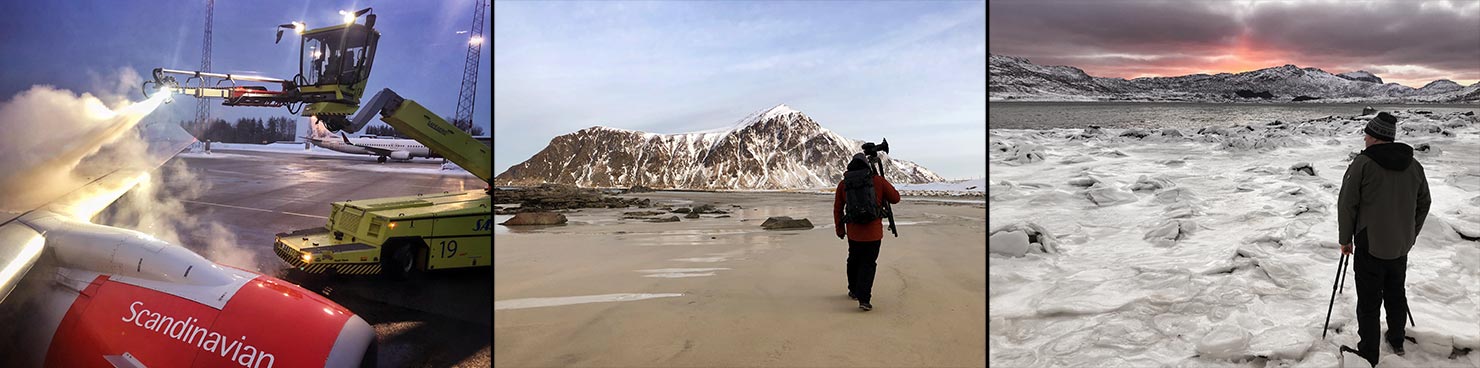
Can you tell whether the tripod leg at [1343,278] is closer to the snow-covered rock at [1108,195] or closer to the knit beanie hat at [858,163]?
the snow-covered rock at [1108,195]

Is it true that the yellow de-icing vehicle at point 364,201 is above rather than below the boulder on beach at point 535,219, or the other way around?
above

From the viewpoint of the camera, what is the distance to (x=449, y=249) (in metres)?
2.42

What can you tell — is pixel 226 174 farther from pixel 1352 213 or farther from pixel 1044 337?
pixel 1352 213

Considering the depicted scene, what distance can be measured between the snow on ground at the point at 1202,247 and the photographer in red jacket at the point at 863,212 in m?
0.64

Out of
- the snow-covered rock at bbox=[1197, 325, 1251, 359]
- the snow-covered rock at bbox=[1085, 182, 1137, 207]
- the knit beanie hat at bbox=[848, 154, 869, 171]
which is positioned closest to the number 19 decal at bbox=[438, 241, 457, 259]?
the knit beanie hat at bbox=[848, 154, 869, 171]

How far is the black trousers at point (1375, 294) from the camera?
2.25 metres

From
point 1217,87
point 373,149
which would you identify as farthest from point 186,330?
point 1217,87

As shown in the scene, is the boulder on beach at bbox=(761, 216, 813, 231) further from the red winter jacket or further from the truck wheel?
the truck wheel

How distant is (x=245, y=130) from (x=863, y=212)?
7.62 feet

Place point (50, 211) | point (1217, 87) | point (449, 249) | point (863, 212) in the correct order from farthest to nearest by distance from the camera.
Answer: point (1217, 87)
point (863, 212)
point (449, 249)
point (50, 211)

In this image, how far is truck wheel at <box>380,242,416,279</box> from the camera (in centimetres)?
226

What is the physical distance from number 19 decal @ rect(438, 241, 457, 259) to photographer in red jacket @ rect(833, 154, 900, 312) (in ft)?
5.18

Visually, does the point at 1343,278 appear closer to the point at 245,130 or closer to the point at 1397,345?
the point at 1397,345

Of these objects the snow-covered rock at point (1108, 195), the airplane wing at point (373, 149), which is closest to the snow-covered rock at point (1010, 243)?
the snow-covered rock at point (1108, 195)
